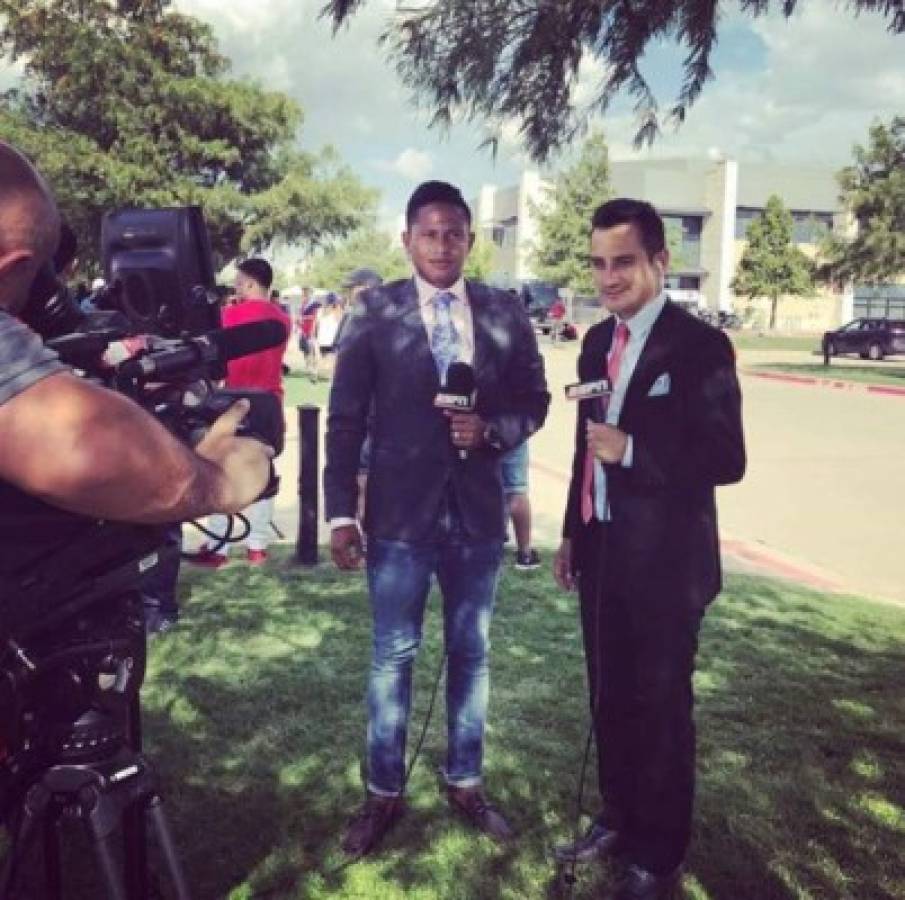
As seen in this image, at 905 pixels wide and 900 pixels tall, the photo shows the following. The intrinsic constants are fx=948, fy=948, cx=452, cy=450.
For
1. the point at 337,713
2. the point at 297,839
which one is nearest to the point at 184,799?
the point at 297,839

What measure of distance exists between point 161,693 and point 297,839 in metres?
1.48

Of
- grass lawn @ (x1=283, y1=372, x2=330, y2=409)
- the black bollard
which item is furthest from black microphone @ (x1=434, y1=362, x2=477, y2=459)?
grass lawn @ (x1=283, y1=372, x2=330, y2=409)

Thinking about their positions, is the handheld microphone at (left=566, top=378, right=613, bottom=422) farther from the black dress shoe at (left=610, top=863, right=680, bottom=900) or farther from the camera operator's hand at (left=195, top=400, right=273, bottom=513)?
the black dress shoe at (left=610, top=863, right=680, bottom=900)

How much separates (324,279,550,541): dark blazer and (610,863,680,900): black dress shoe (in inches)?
44.8

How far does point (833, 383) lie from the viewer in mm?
23188

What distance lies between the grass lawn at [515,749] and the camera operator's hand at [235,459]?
1.71m

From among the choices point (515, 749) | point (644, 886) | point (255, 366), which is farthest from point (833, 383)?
point (644, 886)

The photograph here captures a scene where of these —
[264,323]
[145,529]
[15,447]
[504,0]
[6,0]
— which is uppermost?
[6,0]

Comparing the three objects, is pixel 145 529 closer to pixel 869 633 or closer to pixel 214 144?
pixel 869 633

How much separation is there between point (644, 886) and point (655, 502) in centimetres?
116

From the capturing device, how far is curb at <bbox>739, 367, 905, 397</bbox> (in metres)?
21.2

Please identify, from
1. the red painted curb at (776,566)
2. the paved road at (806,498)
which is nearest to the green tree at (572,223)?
the paved road at (806,498)

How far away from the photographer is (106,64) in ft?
73.0

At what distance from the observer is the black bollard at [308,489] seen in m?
6.73
